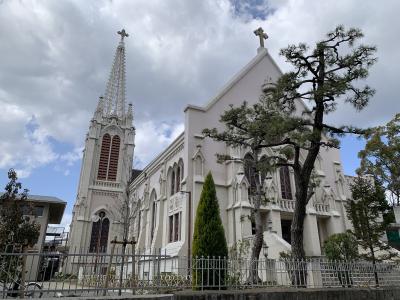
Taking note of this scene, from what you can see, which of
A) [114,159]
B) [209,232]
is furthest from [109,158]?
[209,232]

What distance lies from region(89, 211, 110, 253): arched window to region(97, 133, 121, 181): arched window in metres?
5.74

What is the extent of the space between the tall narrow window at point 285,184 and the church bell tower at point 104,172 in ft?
59.4

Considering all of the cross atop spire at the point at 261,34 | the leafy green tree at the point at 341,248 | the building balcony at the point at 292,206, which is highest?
the cross atop spire at the point at 261,34

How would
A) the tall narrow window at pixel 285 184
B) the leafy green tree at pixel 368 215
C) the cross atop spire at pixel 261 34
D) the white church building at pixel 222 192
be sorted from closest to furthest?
the leafy green tree at pixel 368 215
the white church building at pixel 222 192
the tall narrow window at pixel 285 184
the cross atop spire at pixel 261 34

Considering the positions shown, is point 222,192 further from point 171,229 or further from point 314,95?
point 314,95

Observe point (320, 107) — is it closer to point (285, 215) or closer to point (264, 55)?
point (285, 215)

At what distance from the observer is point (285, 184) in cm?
2383

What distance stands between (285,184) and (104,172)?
93.6 ft

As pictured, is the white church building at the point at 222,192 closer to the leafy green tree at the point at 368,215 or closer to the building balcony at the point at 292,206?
the building balcony at the point at 292,206

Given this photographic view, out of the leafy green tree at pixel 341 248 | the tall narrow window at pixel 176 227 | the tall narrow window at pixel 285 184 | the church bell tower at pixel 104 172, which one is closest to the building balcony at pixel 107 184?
the church bell tower at pixel 104 172

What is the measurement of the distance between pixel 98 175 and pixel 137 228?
1311 cm

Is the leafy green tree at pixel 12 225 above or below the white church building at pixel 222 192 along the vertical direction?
below

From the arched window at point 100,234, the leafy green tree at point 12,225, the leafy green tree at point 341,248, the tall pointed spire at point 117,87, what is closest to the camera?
the leafy green tree at point 12,225

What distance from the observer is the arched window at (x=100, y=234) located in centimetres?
3834
